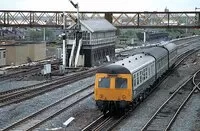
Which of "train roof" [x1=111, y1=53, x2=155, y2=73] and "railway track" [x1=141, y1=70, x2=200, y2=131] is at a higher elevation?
"train roof" [x1=111, y1=53, x2=155, y2=73]

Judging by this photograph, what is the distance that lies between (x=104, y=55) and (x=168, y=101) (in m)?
27.7

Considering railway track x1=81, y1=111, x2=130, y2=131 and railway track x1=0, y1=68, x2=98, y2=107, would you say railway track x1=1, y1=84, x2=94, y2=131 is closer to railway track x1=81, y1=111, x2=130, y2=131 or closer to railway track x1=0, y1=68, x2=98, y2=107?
railway track x1=81, y1=111, x2=130, y2=131

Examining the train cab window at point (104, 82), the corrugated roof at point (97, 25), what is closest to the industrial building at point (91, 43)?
the corrugated roof at point (97, 25)

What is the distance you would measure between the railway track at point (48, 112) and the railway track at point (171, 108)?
14.9 feet

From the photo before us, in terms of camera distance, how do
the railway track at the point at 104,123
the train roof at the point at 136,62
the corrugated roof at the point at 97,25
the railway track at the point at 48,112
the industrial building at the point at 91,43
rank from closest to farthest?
Result: the railway track at the point at 104,123 < the railway track at the point at 48,112 < the train roof at the point at 136,62 < the industrial building at the point at 91,43 < the corrugated roof at the point at 97,25

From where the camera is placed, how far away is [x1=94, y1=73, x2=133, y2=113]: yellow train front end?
19.8 m

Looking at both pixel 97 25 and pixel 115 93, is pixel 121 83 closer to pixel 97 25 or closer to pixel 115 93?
pixel 115 93

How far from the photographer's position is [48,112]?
21.4m

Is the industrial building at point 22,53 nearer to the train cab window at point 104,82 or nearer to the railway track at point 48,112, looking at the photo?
the railway track at point 48,112

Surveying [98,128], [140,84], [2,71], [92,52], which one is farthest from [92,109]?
[92,52]

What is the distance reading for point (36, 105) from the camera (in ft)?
76.7

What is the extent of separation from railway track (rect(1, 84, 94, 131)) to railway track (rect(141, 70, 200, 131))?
4.55 m

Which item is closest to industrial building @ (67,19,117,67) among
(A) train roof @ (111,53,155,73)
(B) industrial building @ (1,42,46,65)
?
(B) industrial building @ (1,42,46,65)

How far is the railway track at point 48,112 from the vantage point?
59.9 feet
